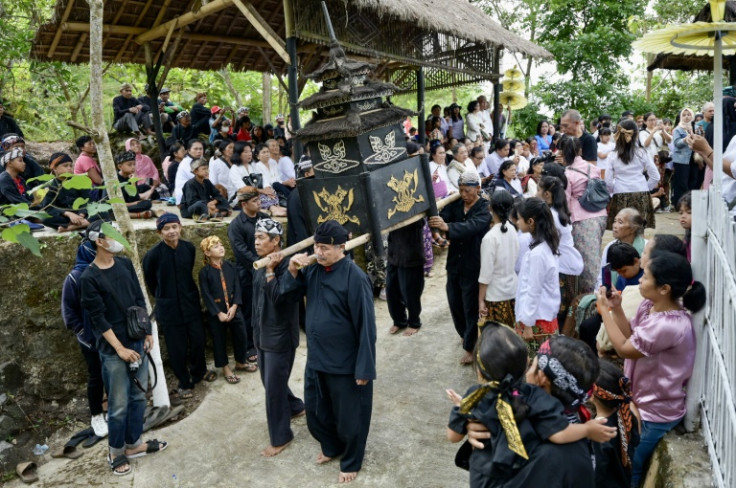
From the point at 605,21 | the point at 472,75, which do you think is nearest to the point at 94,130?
the point at 472,75

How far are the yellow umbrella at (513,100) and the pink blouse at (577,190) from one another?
895 centimetres

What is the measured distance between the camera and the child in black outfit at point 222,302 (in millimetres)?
5867

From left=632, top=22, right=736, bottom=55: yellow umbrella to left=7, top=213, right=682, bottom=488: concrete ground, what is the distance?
3.18 metres

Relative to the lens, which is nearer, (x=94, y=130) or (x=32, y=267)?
(x=94, y=130)

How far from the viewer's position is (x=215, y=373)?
6.19 metres

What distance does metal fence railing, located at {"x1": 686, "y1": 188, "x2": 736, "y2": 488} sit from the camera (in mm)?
2051

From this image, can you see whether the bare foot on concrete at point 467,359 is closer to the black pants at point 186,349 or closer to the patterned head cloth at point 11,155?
the black pants at point 186,349

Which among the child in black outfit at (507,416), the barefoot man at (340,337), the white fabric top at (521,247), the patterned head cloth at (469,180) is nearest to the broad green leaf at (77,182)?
the barefoot man at (340,337)

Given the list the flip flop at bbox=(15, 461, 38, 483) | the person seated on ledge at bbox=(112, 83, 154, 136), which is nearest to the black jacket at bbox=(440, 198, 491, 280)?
the flip flop at bbox=(15, 461, 38, 483)

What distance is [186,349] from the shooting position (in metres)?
6.08

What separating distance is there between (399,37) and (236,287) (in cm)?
594

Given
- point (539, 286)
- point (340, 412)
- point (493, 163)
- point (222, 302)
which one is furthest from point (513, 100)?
point (340, 412)

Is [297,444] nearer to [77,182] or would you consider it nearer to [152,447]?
[152,447]

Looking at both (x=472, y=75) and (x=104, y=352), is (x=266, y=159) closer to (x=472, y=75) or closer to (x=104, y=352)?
(x=104, y=352)
